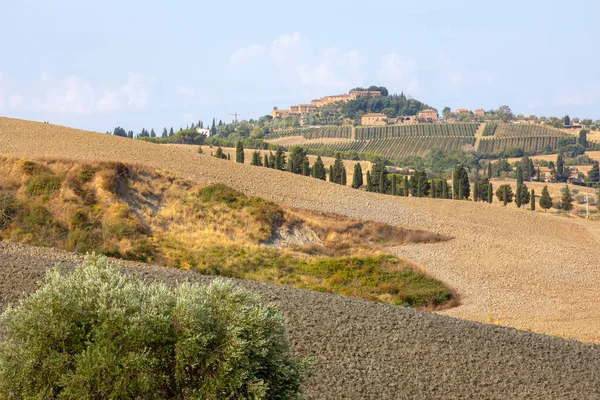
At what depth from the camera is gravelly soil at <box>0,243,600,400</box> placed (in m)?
13.0

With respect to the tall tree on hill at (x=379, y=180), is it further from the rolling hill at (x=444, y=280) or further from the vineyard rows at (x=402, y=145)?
the vineyard rows at (x=402, y=145)

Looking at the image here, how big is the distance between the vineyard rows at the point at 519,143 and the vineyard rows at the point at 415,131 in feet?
29.1

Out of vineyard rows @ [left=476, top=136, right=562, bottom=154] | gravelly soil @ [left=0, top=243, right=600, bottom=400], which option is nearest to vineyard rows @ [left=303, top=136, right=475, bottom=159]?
vineyard rows @ [left=476, top=136, right=562, bottom=154]

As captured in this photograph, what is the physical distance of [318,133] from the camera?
180m

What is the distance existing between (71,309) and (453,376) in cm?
685

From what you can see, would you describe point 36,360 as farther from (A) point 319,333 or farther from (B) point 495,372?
(B) point 495,372

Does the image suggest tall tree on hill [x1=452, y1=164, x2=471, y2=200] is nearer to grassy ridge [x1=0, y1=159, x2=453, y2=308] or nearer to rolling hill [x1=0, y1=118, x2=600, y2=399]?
rolling hill [x1=0, y1=118, x2=600, y2=399]

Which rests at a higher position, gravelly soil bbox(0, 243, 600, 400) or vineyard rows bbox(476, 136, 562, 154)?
vineyard rows bbox(476, 136, 562, 154)

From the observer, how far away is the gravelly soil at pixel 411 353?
13.0m

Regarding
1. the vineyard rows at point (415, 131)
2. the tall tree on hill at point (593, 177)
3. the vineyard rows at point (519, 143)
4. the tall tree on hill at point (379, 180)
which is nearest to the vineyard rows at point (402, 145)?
the vineyard rows at point (415, 131)

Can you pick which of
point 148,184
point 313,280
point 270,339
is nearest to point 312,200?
point 148,184

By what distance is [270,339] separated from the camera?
31.1ft

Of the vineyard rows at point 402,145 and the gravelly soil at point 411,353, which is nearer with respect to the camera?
the gravelly soil at point 411,353

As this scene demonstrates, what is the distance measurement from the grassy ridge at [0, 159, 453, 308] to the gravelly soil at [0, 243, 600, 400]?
1114 centimetres
